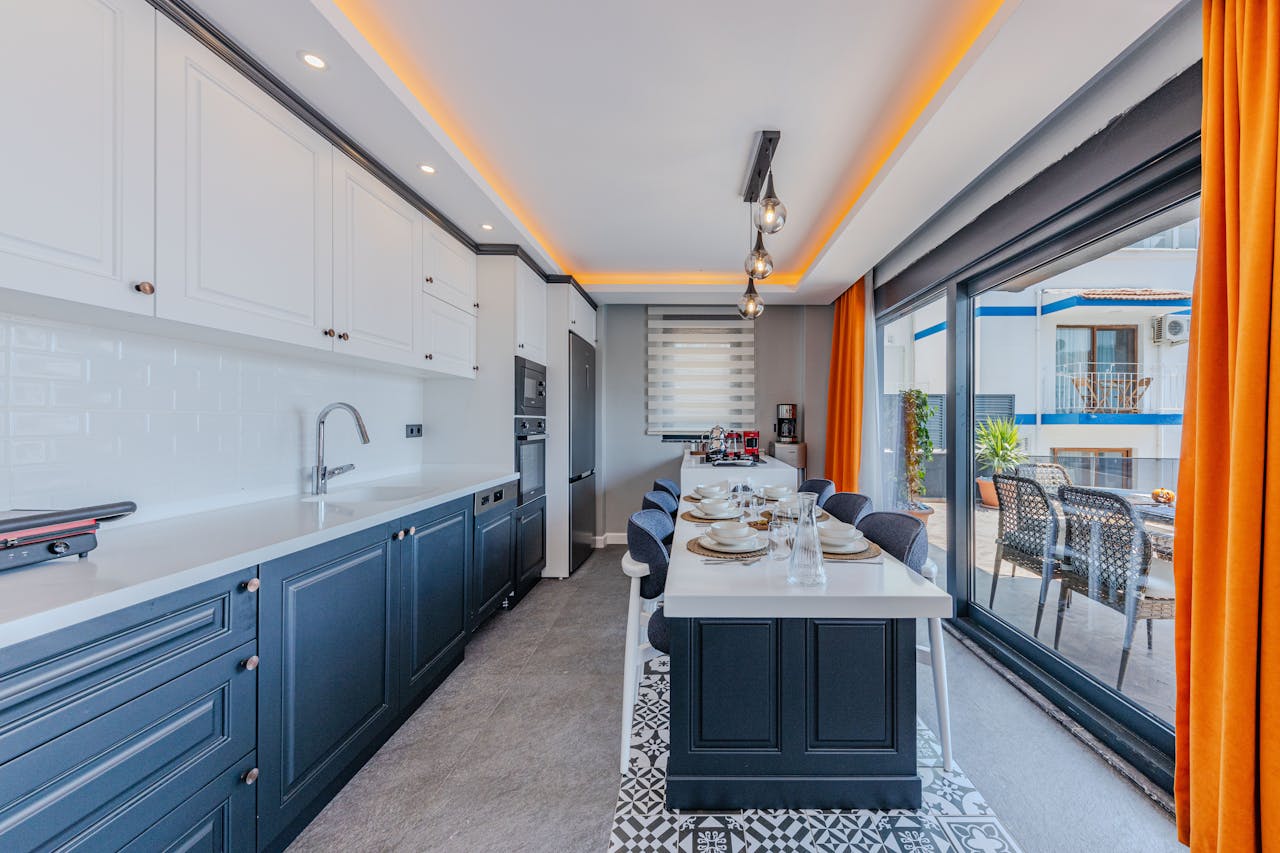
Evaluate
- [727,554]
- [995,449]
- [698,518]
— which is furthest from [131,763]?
[995,449]

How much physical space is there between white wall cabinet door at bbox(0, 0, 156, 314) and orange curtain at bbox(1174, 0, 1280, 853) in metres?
2.79

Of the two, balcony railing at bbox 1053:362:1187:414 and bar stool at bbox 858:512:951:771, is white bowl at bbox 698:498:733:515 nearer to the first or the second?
bar stool at bbox 858:512:951:771

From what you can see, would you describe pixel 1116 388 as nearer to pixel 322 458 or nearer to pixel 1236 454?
pixel 1236 454

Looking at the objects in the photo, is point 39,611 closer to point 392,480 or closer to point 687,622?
point 687,622

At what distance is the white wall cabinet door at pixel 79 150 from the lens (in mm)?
1061

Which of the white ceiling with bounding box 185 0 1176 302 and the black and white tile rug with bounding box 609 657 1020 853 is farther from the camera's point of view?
the white ceiling with bounding box 185 0 1176 302

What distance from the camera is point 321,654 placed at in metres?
1.50

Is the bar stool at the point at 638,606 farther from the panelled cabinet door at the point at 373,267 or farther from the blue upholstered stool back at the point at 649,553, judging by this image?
the panelled cabinet door at the point at 373,267

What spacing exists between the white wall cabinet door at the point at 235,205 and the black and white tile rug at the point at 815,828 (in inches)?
80.3

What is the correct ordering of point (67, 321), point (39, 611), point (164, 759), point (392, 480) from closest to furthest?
point (39, 611) < point (164, 759) < point (67, 321) < point (392, 480)

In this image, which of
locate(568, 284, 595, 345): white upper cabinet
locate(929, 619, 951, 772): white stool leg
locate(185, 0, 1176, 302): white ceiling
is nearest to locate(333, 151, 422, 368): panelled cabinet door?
locate(185, 0, 1176, 302): white ceiling

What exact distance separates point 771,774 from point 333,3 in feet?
9.15

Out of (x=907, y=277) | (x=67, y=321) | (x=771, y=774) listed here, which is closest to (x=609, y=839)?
(x=771, y=774)

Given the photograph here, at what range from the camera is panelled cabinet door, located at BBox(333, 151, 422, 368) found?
2049mm
